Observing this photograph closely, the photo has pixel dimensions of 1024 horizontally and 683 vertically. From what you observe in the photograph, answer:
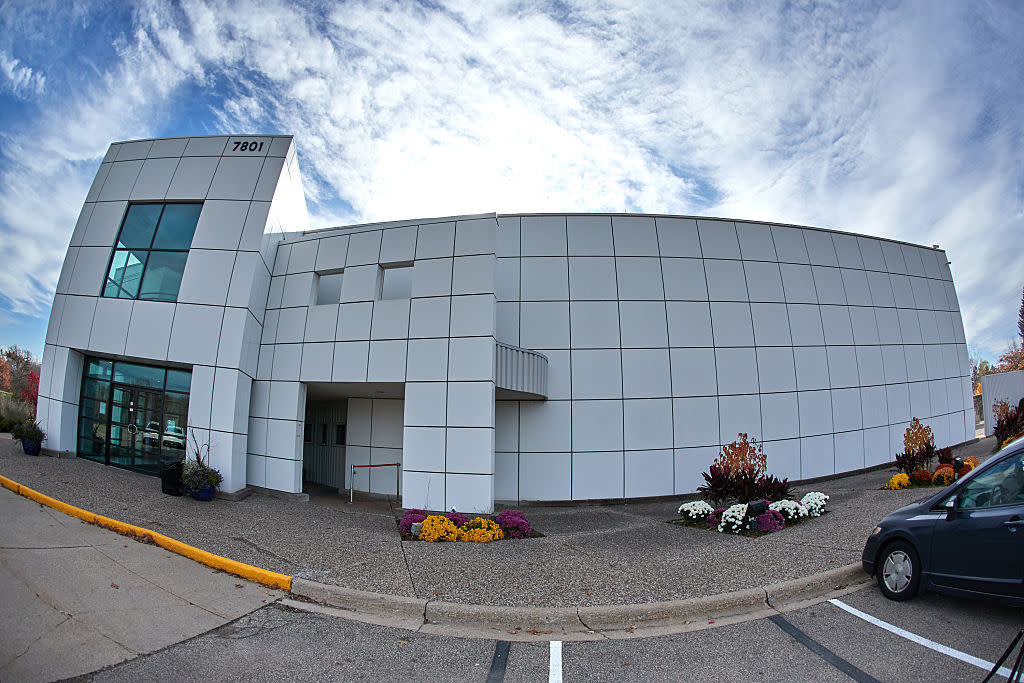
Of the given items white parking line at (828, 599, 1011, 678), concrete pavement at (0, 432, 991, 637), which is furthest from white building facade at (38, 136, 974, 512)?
white parking line at (828, 599, 1011, 678)

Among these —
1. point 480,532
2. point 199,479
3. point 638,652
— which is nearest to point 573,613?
point 638,652

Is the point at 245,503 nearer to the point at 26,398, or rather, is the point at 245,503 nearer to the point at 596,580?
the point at 596,580

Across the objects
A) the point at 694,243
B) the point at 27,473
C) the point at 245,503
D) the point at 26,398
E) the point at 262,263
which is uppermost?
the point at 694,243

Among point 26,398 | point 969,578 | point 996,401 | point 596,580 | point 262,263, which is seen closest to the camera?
point 969,578

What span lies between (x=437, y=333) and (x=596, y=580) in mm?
6967

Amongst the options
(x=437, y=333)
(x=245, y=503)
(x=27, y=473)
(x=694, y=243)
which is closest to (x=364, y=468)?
(x=245, y=503)

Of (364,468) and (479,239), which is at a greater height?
(479,239)

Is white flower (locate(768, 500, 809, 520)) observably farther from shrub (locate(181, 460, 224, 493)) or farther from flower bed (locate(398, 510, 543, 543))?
shrub (locate(181, 460, 224, 493))

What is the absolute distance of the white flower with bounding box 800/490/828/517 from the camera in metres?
8.94

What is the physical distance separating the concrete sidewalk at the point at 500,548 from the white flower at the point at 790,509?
25cm

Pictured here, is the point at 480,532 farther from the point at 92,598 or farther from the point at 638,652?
the point at 92,598

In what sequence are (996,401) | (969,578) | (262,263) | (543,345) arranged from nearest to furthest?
(969,578)
(262,263)
(543,345)
(996,401)

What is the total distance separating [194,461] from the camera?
11.0m

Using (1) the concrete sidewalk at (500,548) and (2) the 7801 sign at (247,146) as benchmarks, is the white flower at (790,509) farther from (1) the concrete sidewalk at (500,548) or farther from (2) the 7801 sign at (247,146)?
(2) the 7801 sign at (247,146)
